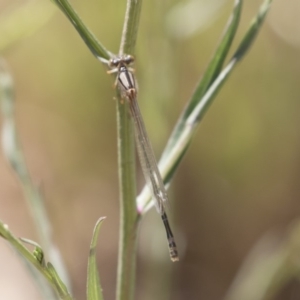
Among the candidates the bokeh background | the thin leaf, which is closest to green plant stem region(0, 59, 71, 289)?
the thin leaf

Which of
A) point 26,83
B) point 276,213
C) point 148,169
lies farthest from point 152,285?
point 26,83

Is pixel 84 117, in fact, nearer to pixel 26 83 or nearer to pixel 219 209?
pixel 26 83

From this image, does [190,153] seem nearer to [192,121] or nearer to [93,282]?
[192,121]

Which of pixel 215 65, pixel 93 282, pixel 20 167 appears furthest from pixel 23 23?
pixel 93 282

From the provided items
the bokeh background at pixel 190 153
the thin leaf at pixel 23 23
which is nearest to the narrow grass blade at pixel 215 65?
the thin leaf at pixel 23 23

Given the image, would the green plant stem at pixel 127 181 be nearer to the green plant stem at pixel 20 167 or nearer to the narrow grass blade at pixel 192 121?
the narrow grass blade at pixel 192 121

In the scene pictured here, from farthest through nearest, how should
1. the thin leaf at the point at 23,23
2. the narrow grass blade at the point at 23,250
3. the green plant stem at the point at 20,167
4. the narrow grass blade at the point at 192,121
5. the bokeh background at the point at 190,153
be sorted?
the bokeh background at the point at 190,153, the thin leaf at the point at 23,23, the green plant stem at the point at 20,167, the narrow grass blade at the point at 192,121, the narrow grass blade at the point at 23,250
